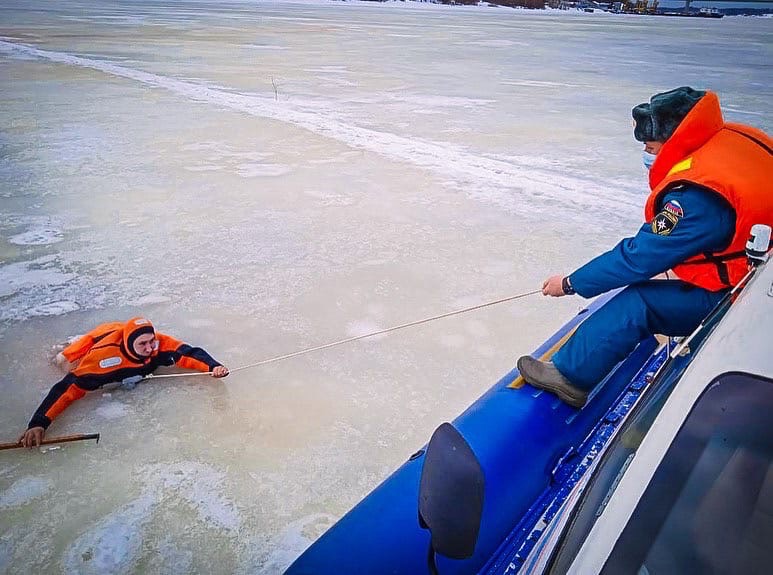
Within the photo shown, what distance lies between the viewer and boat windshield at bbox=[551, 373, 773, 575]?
77 centimetres

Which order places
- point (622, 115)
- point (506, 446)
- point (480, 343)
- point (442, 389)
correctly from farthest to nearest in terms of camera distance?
point (622, 115) < point (480, 343) < point (442, 389) < point (506, 446)

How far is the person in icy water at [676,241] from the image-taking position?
1534mm

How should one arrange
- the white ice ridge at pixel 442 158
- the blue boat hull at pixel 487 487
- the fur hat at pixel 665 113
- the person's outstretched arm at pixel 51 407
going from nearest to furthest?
the blue boat hull at pixel 487 487 → the fur hat at pixel 665 113 → the person's outstretched arm at pixel 51 407 → the white ice ridge at pixel 442 158

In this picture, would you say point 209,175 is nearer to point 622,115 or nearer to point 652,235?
point 652,235

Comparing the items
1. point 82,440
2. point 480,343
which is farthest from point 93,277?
point 480,343

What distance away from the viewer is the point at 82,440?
6.58 ft

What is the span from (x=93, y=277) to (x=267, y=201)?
1.51 meters

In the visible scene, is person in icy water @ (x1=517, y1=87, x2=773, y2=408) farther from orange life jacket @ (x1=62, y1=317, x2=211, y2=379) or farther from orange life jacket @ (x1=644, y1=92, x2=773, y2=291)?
orange life jacket @ (x1=62, y1=317, x2=211, y2=379)

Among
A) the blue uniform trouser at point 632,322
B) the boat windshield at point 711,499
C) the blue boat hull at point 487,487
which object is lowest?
the blue boat hull at point 487,487

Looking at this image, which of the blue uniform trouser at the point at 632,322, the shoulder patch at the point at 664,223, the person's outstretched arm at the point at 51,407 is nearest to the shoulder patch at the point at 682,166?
the shoulder patch at the point at 664,223

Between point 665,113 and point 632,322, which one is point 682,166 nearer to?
point 665,113

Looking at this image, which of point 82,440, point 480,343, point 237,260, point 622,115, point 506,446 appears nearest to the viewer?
point 506,446

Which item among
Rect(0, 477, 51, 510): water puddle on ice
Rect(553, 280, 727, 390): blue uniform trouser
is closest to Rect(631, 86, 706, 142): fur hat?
Rect(553, 280, 727, 390): blue uniform trouser

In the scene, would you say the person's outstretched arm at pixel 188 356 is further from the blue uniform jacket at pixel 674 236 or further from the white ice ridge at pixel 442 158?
the white ice ridge at pixel 442 158
